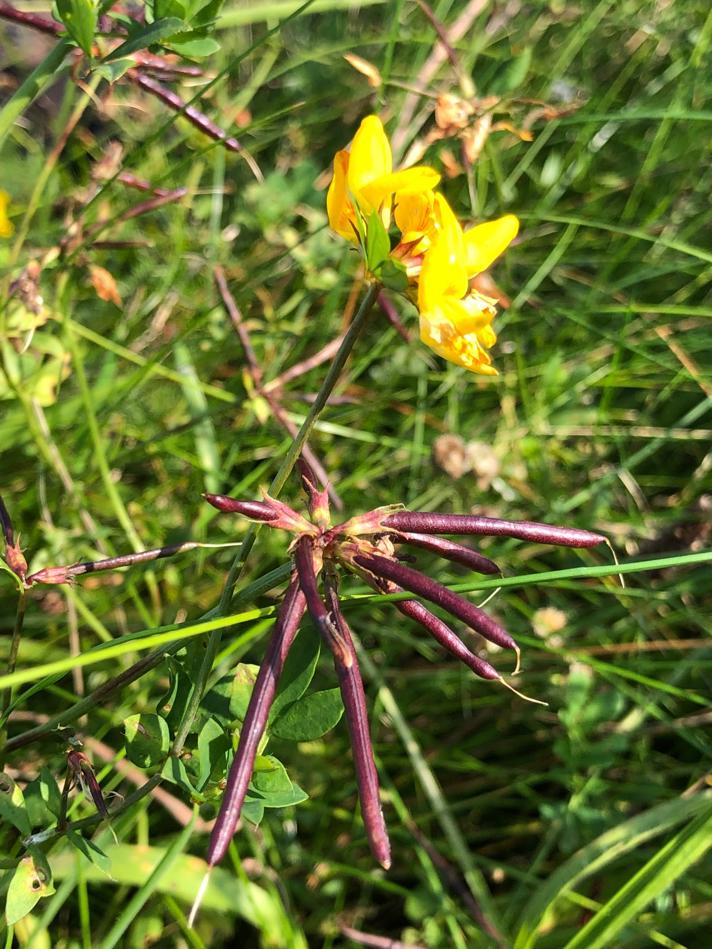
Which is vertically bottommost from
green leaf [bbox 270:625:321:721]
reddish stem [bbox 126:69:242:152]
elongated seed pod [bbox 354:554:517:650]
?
green leaf [bbox 270:625:321:721]

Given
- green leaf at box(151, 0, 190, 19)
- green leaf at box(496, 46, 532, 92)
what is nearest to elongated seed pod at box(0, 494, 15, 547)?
green leaf at box(151, 0, 190, 19)

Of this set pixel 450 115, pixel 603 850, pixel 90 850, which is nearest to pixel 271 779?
pixel 90 850

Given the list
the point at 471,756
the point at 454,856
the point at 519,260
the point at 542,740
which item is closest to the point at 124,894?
the point at 454,856

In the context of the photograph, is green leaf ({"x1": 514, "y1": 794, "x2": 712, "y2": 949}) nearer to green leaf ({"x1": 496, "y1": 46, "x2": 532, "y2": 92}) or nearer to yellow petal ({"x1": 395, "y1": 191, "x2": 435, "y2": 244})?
yellow petal ({"x1": 395, "y1": 191, "x2": 435, "y2": 244})

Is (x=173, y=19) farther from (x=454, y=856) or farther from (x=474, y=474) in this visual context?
(x=454, y=856)

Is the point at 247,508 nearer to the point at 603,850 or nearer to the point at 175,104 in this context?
the point at 175,104

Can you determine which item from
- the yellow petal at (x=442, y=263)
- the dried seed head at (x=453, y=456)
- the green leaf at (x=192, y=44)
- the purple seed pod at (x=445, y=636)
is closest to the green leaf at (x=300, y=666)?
the purple seed pod at (x=445, y=636)
